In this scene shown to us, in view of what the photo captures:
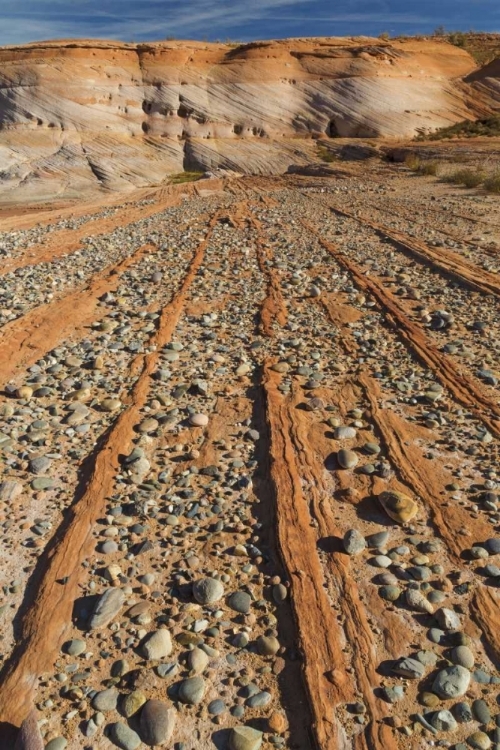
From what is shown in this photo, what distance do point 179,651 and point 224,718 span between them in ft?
1.46

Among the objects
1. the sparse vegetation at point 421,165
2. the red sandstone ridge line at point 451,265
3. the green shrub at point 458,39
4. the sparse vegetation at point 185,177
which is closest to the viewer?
the red sandstone ridge line at point 451,265

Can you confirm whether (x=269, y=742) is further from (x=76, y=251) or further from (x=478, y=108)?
(x=478, y=108)

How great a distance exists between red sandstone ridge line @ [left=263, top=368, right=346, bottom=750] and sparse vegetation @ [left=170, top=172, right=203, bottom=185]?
121 feet

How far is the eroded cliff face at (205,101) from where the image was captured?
4328cm

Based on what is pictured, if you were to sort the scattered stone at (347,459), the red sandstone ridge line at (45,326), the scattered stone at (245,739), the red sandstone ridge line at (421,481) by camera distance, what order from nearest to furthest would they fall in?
the scattered stone at (245,739) → the red sandstone ridge line at (421,481) → the scattered stone at (347,459) → the red sandstone ridge line at (45,326)

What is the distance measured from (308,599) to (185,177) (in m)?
40.9

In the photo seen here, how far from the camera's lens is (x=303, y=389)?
5.62 metres

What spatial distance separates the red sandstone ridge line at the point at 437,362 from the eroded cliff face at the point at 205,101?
1436 inches

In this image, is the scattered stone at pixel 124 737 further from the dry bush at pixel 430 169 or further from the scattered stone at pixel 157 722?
the dry bush at pixel 430 169

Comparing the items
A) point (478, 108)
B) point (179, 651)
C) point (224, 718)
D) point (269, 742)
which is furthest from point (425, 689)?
point (478, 108)

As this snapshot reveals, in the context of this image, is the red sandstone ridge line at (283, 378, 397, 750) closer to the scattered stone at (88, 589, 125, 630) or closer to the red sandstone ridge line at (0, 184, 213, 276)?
the scattered stone at (88, 589, 125, 630)

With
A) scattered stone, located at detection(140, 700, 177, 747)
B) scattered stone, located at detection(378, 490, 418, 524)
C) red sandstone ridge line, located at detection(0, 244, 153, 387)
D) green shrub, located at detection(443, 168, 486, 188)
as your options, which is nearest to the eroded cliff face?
green shrub, located at detection(443, 168, 486, 188)

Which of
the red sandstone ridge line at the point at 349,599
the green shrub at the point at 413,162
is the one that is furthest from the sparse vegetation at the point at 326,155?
the red sandstone ridge line at the point at 349,599

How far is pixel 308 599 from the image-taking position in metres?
3.13
